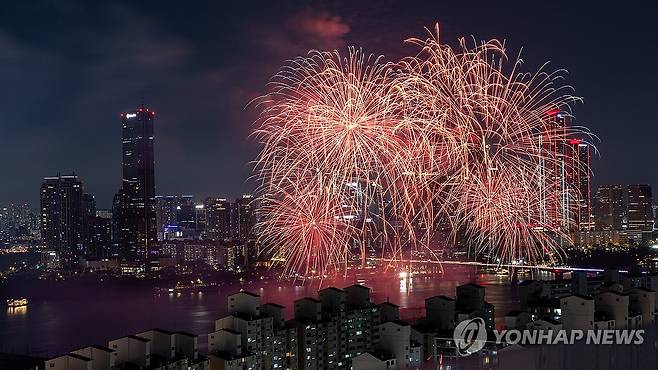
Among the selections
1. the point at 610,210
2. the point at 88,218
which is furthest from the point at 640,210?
the point at 88,218

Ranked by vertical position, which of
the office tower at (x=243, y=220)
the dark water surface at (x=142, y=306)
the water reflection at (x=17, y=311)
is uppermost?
the office tower at (x=243, y=220)

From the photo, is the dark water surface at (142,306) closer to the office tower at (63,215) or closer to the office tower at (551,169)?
the office tower at (551,169)

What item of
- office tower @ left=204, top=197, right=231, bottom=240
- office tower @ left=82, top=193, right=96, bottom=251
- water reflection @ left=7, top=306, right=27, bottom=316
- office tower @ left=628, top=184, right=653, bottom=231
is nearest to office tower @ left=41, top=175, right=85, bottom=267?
office tower @ left=82, top=193, right=96, bottom=251

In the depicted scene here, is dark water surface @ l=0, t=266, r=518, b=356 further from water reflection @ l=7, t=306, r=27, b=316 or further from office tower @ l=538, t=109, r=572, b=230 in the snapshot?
office tower @ l=538, t=109, r=572, b=230

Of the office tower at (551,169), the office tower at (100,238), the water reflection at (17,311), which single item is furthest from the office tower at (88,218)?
the office tower at (551,169)

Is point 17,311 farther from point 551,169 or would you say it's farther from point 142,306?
point 551,169
